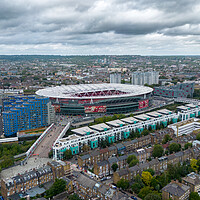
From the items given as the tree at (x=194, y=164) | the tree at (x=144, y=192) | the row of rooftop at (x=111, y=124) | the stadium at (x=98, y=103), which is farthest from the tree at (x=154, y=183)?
the stadium at (x=98, y=103)

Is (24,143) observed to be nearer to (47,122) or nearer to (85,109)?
(47,122)

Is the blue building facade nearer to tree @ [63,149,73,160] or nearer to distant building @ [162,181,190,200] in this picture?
tree @ [63,149,73,160]

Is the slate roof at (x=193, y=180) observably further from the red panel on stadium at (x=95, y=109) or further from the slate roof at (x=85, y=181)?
the red panel on stadium at (x=95, y=109)

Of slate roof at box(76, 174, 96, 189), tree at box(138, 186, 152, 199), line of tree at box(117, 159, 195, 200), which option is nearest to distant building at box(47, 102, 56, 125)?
slate roof at box(76, 174, 96, 189)

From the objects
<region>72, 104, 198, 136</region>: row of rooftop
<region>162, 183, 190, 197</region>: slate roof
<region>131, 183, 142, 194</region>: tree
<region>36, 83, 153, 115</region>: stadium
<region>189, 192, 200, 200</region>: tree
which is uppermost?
<region>36, 83, 153, 115</region>: stadium

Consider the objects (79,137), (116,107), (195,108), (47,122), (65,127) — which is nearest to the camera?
(79,137)

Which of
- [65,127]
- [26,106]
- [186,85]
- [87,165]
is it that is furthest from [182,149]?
[186,85]
